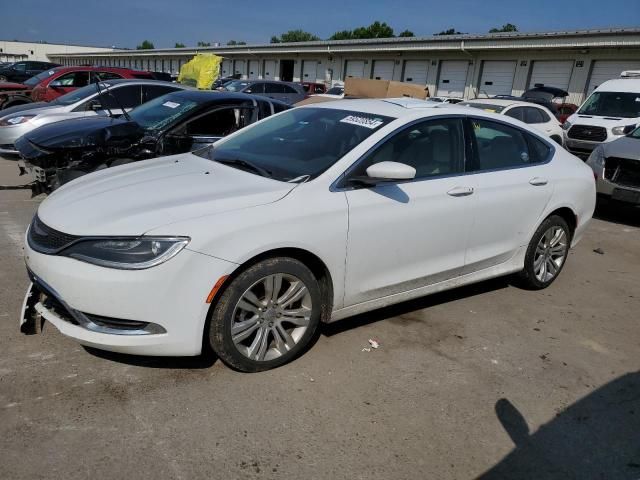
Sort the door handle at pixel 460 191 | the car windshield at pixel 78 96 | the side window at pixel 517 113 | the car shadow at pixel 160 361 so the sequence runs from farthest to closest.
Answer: the side window at pixel 517 113 → the car windshield at pixel 78 96 → the door handle at pixel 460 191 → the car shadow at pixel 160 361

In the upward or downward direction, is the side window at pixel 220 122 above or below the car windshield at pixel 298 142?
below

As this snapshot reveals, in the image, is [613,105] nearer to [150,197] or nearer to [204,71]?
[204,71]

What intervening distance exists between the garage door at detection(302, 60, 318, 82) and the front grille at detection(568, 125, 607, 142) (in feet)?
85.5

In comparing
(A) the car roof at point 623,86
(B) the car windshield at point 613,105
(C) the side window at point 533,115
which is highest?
(A) the car roof at point 623,86

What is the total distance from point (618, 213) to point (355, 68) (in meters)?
26.6

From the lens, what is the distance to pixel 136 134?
238 inches

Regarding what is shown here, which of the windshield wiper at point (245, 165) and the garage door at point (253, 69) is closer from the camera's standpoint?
the windshield wiper at point (245, 165)

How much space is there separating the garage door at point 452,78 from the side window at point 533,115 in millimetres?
14636

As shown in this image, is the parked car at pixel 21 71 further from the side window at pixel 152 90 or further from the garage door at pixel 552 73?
the garage door at pixel 552 73

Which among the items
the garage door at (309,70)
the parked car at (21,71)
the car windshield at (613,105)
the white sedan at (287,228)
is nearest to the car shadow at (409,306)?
the white sedan at (287,228)

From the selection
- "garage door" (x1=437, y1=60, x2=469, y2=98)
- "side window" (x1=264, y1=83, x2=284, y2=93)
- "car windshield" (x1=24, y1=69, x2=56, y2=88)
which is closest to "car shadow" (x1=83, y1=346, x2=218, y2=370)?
"car windshield" (x1=24, y1=69, x2=56, y2=88)

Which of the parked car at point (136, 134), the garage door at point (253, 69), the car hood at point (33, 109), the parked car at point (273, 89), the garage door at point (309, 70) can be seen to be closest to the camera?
the parked car at point (136, 134)

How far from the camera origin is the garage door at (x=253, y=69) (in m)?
43.5

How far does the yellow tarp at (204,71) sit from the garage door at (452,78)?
16987mm
